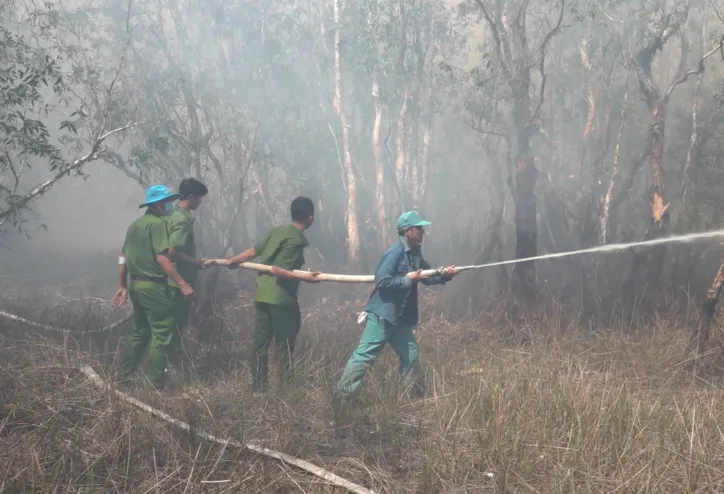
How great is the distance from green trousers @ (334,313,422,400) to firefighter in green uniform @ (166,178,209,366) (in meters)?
1.80

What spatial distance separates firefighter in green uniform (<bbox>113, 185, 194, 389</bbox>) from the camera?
18.0ft

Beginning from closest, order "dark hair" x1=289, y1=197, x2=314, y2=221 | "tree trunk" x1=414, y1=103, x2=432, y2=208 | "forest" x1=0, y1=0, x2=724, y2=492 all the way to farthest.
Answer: "forest" x1=0, y1=0, x2=724, y2=492, "dark hair" x1=289, y1=197, x2=314, y2=221, "tree trunk" x1=414, y1=103, x2=432, y2=208

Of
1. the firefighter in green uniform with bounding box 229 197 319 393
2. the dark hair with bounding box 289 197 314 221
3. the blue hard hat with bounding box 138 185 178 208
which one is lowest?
the firefighter in green uniform with bounding box 229 197 319 393

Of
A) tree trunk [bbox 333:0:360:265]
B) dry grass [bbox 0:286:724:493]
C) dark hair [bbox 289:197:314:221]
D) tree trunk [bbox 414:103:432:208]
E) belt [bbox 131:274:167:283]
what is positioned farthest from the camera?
tree trunk [bbox 414:103:432:208]

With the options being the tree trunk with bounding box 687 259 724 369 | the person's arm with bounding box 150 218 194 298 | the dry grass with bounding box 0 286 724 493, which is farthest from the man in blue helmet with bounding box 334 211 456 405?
the tree trunk with bounding box 687 259 724 369

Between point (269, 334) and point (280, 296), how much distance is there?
32 cm

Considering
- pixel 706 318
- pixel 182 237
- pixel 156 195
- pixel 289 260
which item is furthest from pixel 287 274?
pixel 706 318

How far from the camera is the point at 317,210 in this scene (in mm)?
20094

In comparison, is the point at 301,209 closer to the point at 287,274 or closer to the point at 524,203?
the point at 287,274

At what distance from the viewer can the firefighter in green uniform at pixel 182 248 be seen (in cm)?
598

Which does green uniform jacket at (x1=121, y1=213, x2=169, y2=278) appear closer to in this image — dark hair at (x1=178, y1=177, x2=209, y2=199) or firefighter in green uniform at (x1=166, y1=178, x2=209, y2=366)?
firefighter in green uniform at (x1=166, y1=178, x2=209, y2=366)

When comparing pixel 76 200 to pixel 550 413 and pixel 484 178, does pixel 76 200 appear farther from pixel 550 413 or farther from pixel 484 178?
pixel 550 413

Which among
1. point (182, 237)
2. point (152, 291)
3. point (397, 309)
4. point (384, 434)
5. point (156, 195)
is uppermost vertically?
point (156, 195)

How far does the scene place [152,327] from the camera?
18.2ft
